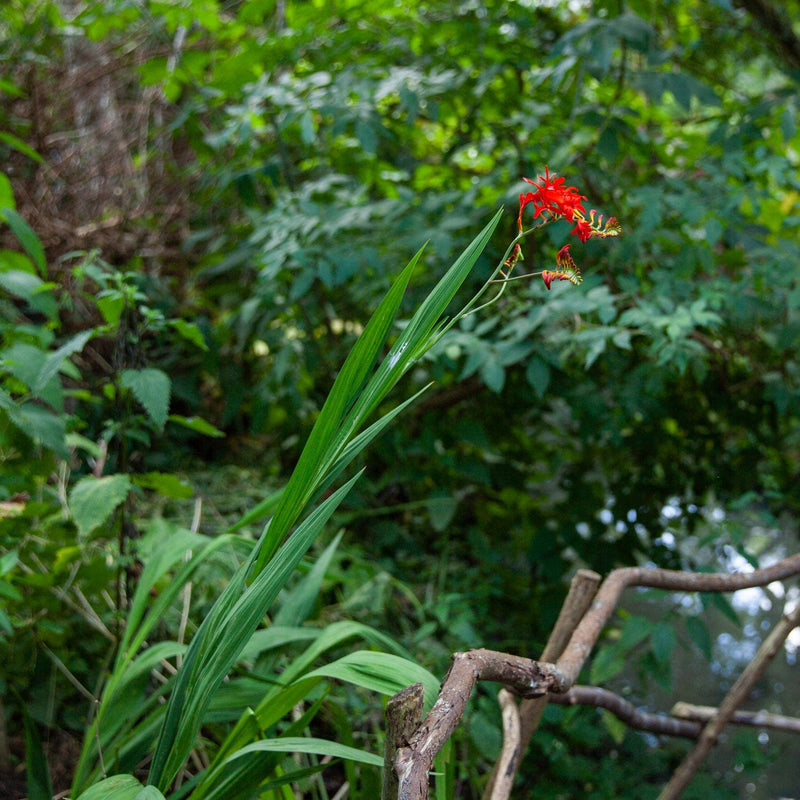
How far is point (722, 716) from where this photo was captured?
128 cm

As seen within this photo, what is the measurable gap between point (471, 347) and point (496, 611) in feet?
3.04

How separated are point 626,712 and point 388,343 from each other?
133 centimetres

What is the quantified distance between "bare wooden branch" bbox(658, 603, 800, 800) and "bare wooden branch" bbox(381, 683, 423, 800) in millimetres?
885

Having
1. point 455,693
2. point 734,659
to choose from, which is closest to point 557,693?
point 455,693

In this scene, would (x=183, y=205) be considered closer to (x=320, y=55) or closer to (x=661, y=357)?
(x=320, y=55)

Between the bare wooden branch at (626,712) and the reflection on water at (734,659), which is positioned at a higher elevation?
the bare wooden branch at (626,712)

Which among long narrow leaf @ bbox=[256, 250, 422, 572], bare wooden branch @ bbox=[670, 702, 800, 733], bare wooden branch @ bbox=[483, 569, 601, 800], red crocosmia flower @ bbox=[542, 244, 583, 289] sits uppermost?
red crocosmia flower @ bbox=[542, 244, 583, 289]

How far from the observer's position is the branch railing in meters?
0.59

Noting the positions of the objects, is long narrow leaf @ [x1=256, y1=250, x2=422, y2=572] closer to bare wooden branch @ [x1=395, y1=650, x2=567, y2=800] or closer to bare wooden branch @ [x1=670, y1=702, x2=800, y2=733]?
bare wooden branch @ [x1=395, y1=650, x2=567, y2=800]

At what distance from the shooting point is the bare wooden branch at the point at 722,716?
127 cm

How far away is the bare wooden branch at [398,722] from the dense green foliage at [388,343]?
35 cm

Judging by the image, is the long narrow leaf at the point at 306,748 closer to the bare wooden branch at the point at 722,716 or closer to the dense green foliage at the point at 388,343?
the dense green foliage at the point at 388,343

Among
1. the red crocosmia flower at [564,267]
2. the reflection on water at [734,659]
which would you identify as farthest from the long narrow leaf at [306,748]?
the reflection on water at [734,659]

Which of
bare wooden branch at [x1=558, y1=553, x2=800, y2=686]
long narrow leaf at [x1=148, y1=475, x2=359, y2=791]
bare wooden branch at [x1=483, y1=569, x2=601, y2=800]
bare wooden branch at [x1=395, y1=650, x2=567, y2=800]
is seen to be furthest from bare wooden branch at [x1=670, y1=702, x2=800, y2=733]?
long narrow leaf at [x1=148, y1=475, x2=359, y2=791]
